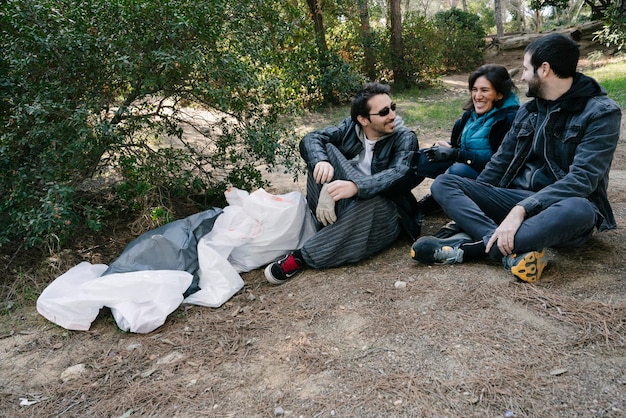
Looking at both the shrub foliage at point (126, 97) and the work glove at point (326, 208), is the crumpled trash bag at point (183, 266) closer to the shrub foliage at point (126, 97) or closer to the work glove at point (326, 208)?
the work glove at point (326, 208)

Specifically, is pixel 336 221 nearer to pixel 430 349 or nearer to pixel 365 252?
pixel 365 252

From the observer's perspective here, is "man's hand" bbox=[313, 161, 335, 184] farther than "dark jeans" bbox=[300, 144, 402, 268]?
Yes

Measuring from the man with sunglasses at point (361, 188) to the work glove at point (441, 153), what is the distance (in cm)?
25

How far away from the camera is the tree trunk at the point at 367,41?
435 inches

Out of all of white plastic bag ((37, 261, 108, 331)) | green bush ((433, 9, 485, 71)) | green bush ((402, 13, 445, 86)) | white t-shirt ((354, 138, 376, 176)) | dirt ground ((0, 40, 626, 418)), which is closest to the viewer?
dirt ground ((0, 40, 626, 418))

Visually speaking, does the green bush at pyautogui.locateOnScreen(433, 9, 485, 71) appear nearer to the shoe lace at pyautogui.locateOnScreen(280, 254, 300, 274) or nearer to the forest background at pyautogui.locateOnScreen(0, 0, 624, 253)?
the forest background at pyautogui.locateOnScreen(0, 0, 624, 253)

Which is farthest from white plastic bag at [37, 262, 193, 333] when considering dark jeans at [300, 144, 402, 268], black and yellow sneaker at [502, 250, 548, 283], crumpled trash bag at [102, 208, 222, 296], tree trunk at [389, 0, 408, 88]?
tree trunk at [389, 0, 408, 88]

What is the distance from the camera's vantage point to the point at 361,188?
2988mm

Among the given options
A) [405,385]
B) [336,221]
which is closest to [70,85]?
[336,221]

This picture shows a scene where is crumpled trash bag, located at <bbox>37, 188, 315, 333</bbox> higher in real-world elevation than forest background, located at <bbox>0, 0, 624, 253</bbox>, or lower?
lower

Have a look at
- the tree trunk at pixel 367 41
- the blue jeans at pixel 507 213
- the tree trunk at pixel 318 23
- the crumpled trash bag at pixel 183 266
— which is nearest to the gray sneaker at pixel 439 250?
the blue jeans at pixel 507 213

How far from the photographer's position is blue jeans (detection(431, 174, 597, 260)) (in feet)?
8.13

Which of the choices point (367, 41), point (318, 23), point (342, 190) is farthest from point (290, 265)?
point (367, 41)

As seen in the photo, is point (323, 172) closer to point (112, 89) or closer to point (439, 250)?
point (439, 250)
